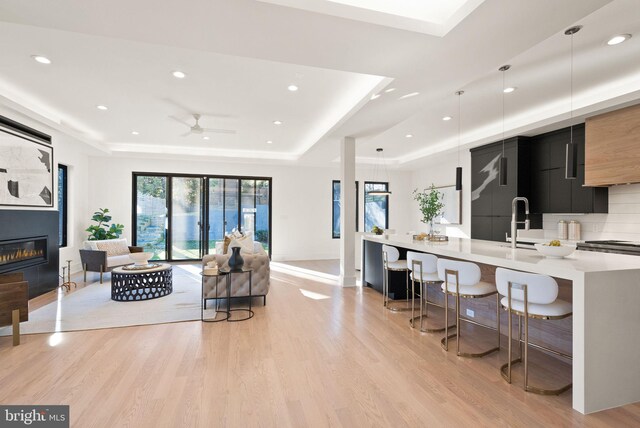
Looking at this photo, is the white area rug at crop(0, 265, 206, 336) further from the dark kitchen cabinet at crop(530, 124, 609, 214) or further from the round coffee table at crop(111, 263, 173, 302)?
the dark kitchen cabinet at crop(530, 124, 609, 214)

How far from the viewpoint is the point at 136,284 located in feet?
15.3

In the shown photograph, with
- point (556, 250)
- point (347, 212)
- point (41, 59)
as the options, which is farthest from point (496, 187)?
point (41, 59)

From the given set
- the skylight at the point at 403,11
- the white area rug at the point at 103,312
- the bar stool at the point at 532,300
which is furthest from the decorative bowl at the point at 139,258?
the bar stool at the point at 532,300

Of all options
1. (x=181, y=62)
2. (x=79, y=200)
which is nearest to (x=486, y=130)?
(x=181, y=62)

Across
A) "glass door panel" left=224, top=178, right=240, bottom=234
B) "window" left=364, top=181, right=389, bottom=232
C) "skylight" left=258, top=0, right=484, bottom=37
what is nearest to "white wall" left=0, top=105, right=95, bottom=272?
"glass door panel" left=224, top=178, right=240, bottom=234

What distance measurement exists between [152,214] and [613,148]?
30.1ft

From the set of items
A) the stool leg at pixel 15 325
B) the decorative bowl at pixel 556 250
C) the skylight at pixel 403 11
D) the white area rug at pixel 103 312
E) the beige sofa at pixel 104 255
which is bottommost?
the white area rug at pixel 103 312

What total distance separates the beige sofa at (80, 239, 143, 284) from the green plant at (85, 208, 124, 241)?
1.39 ft

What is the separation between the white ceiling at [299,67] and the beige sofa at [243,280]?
7.49 ft

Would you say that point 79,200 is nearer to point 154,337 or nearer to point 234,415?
point 154,337

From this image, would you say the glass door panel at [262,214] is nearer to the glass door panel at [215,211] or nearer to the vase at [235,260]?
the glass door panel at [215,211]

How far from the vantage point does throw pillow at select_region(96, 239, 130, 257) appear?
6.18 meters

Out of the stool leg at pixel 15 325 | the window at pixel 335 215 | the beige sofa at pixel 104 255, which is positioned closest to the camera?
the stool leg at pixel 15 325

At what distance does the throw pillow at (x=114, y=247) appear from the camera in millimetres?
6184
